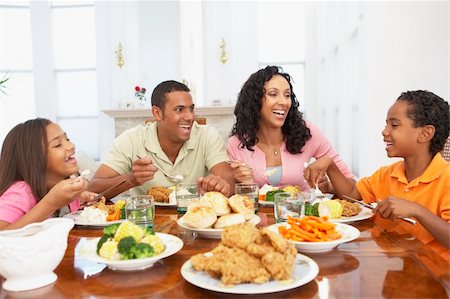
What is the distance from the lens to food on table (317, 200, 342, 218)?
1.39 metres

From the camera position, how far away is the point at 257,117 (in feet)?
8.08

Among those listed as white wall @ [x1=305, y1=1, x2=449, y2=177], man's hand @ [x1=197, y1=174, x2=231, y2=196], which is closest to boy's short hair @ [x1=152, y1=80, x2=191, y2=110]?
man's hand @ [x1=197, y1=174, x2=231, y2=196]

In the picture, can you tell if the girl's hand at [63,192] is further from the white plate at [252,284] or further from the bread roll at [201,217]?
the white plate at [252,284]

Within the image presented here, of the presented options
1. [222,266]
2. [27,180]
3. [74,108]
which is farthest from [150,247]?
[74,108]

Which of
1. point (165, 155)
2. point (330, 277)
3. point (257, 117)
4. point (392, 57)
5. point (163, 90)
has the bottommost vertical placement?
point (330, 277)

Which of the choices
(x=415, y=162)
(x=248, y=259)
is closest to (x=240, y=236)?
(x=248, y=259)

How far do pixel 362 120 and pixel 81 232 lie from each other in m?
2.85

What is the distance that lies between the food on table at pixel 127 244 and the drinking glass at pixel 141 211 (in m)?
0.24

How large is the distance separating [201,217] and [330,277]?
1.35ft

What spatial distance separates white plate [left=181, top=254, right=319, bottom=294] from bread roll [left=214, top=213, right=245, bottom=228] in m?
0.29

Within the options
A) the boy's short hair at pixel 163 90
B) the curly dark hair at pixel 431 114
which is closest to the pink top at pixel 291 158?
the boy's short hair at pixel 163 90

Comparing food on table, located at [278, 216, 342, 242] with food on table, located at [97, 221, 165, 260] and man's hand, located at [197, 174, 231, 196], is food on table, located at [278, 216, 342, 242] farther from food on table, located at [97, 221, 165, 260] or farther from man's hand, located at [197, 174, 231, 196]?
man's hand, located at [197, 174, 231, 196]

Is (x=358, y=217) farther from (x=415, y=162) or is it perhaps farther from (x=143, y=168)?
(x=143, y=168)

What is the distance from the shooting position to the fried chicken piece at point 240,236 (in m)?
Answer: 0.87
